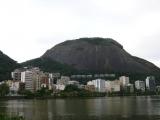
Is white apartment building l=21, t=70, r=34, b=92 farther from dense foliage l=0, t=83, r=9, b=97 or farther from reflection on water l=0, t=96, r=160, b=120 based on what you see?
reflection on water l=0, t=96, r=160, b=120

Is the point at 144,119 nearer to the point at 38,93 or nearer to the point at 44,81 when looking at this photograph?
the point at 38,93

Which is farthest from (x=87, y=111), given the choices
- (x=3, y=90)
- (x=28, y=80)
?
(x=28, y=80)

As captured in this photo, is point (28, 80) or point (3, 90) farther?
point (28, 80)

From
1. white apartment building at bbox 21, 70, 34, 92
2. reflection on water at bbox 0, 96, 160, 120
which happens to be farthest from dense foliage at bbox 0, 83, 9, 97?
reflection on water at bbox 0, 96, 160, 120

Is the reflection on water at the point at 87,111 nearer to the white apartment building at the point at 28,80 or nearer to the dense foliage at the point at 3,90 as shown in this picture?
the dense foliage at the point at 3,90

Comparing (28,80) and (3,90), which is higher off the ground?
(28,80)

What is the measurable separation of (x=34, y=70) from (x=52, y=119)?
144287mm

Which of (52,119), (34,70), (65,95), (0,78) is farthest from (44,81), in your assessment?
(52,119)

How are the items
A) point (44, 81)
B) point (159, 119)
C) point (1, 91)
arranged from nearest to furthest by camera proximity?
point (159, 119) → point (1, 91) → point (44, 81)

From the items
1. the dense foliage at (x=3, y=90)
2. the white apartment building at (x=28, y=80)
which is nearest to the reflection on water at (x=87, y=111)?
the dense foliage at (x=3, y=90)

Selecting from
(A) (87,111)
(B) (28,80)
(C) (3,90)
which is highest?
(B) (28,80)

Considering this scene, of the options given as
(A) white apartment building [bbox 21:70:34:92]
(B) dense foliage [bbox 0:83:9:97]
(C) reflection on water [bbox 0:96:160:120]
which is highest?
(A) white apartment building [bbox 21:70:34:92]

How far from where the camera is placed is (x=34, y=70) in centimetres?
18112

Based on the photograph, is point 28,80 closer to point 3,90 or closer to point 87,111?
point 3,90
